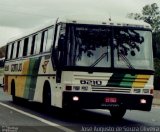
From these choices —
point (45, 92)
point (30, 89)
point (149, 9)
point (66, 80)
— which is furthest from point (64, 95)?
point (149, 9)

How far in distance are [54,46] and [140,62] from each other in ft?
8.74

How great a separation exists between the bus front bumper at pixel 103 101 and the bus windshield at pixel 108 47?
810mm

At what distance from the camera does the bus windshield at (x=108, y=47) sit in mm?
15766

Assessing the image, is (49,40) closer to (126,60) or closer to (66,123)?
(126,60)

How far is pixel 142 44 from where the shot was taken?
16172 mm

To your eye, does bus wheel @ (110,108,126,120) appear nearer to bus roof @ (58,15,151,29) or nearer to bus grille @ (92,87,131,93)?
bus grille @ (92,87,131,93)

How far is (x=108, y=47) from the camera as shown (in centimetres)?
1595

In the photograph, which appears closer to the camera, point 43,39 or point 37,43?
point 43,39

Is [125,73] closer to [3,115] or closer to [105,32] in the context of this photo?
[105,32]

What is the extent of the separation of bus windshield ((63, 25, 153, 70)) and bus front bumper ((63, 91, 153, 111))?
810 millimetres

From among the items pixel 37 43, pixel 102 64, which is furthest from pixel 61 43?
pixel 37 43

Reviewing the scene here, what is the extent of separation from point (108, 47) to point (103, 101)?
1527mm

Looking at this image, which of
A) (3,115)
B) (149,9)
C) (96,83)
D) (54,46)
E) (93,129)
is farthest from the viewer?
(149,9)

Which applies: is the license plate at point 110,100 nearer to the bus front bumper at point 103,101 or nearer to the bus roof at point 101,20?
the bus front bumper at point 103,101
